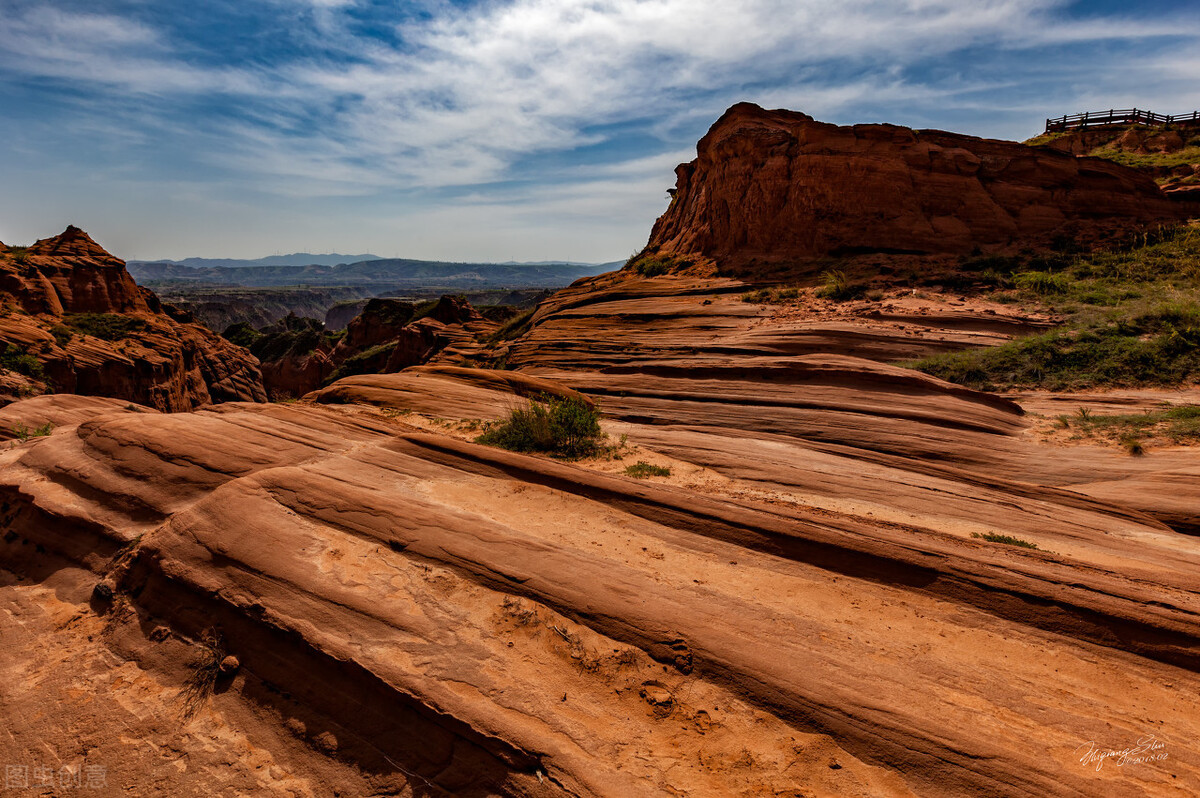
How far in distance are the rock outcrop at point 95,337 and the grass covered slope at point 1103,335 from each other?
27966 mm

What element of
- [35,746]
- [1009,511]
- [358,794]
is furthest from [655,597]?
[1009,511]

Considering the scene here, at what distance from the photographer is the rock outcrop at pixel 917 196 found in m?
21.3

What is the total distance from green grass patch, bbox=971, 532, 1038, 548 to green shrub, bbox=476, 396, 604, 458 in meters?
5.94

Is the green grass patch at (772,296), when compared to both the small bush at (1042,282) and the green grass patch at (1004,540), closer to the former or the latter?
the small bush at (1042,282)

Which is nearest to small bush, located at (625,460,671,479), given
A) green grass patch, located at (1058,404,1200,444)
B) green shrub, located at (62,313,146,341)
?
green grass patch, located at (1058,404,1200,444)

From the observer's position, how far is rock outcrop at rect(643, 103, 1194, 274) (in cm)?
2133

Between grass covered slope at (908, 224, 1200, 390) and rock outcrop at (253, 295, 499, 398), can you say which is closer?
grass covered slope at (908, 224, 1200, 390)

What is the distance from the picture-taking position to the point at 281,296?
16862cm

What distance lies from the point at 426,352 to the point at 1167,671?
3036cm

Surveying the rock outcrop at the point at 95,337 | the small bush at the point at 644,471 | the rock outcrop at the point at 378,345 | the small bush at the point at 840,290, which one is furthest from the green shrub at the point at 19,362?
the small bush at the point at 840,290

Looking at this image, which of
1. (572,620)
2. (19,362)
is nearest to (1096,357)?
(572,620)

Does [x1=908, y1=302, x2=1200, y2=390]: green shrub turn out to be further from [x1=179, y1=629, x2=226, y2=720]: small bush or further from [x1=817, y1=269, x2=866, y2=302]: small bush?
[x1=179, y1=629, x2=226, y2=720]: small bush

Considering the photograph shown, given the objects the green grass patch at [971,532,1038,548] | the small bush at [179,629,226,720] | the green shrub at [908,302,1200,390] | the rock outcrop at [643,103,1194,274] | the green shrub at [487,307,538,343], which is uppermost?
the rock outcrop at [643,103,1194,274]

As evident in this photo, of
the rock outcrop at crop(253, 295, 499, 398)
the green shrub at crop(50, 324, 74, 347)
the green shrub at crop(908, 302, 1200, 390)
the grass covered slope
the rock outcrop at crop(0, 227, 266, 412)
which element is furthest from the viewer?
the rock outcrop at crop(253, 295, 499, 398)
